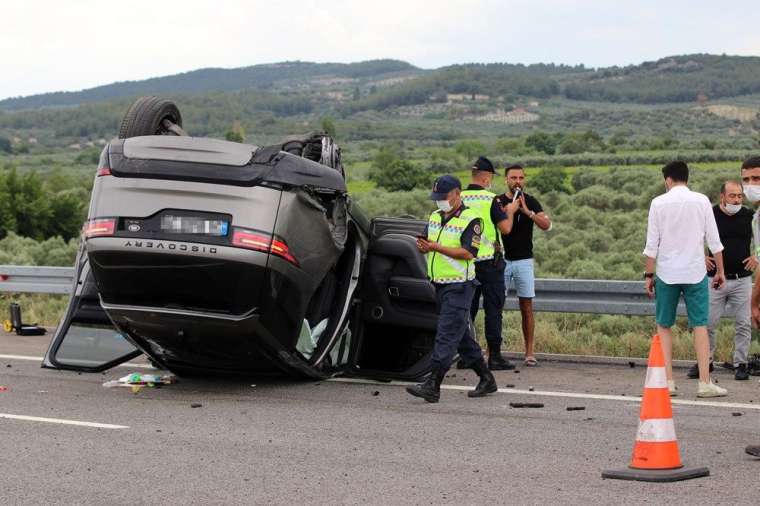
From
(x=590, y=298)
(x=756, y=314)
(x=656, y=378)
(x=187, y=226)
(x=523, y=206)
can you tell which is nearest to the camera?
(x=656, y=378)

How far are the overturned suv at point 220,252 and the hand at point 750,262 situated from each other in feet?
11.0

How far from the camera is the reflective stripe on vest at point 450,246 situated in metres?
9.20

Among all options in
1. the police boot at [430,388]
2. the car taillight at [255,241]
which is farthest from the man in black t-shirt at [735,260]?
the car taillight at [255,241]

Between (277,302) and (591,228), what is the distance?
24903 mm

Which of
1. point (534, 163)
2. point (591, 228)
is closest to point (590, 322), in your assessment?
point (591, 228)

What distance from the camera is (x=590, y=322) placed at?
50.9 ft

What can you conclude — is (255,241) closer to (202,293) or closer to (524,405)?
(202,293)

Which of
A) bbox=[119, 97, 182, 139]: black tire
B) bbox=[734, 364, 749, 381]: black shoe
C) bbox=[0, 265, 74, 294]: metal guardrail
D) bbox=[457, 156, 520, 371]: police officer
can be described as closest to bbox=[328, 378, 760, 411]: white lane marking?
bbox=[457, 156, 520, 371]: police officer

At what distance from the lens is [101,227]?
8891 millimetres

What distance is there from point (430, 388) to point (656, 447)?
2799 millimetres

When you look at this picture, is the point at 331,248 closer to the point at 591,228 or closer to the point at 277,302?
the point at 277,302

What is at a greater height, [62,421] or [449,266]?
[449,266]

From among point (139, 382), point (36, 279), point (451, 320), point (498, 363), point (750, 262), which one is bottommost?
point (498, 363)

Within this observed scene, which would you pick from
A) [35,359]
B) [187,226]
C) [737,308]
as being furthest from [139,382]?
[737,308]
